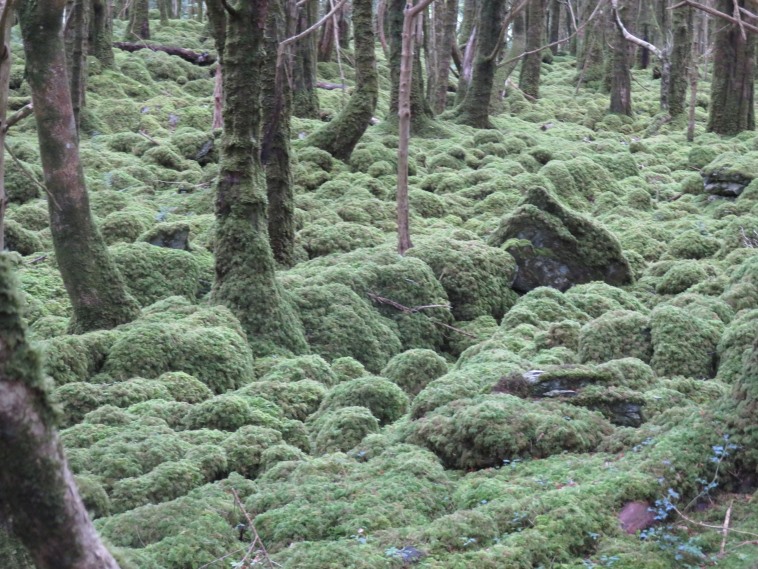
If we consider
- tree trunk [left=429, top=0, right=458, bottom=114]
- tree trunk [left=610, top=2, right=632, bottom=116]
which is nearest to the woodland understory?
tree trunk [left=429, top=0, right=458, bottom=114]

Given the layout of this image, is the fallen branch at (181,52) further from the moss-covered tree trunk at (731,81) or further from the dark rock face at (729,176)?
the dark rock face at (729,176)

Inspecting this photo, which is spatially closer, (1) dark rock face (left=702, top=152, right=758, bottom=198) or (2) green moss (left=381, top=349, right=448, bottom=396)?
(2) green moss (left=381, top=349, right=448, bottom=396)

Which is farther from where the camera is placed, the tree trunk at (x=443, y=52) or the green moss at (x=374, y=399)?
the tree trunk at (x=443, y=52)

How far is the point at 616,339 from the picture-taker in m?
7.12

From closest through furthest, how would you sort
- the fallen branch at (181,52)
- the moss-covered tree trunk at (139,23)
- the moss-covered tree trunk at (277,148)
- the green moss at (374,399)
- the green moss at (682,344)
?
the green moss at (374,399), the green moss at (682,344), the moss-covered tree trunk at (277,148), the fallen branch at (181,52), the moss-covered tree trunk at (139,23)

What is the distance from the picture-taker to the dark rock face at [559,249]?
11234 mm

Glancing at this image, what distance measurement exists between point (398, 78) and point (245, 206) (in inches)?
439

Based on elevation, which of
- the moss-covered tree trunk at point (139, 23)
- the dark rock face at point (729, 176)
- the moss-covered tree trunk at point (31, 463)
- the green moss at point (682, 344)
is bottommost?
the green moss at point (682, 344)

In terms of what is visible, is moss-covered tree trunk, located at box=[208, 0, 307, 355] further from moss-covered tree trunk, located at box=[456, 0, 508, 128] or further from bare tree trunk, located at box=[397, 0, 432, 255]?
moss-covered tree trunk, located at box=[456, 0, 508, 128]

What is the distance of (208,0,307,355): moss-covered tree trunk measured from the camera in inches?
330

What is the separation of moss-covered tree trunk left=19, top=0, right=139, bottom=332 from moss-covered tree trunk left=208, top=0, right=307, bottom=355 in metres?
1.05

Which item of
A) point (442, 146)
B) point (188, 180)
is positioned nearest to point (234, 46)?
point (188, 180)

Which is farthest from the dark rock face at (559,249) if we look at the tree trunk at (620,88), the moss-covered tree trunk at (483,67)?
the tree trunk at (620,88)

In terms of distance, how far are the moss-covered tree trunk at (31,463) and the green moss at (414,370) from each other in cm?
524
